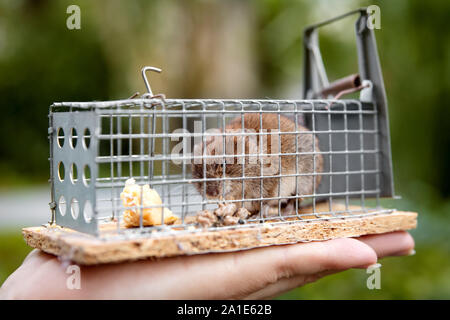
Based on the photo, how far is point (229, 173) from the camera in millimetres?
2943

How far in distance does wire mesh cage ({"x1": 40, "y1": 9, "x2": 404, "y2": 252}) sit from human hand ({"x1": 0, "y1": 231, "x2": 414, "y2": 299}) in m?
0.16

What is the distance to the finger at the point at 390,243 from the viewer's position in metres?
2.93

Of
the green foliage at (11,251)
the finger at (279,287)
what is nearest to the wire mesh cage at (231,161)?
the finger at (279,287)

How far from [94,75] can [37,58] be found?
1567 millimetres

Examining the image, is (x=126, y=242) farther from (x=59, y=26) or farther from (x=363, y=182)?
(x=59, y=26)

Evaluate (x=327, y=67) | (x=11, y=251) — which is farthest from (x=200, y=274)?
(x=327, y=67)

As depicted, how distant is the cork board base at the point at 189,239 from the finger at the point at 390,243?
70mm

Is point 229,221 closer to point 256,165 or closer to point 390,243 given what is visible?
point 256,165

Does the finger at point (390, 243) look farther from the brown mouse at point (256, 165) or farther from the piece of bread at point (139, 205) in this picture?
the piece of bread at point (139, 205)

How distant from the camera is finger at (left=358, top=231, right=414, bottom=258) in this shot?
2.93 meters

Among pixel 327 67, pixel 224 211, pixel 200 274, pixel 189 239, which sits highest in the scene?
pixel 327 67

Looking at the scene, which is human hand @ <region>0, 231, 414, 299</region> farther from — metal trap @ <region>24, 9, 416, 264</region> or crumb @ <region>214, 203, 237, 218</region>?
crumb @ <region>214, 203, 237, 218</region>

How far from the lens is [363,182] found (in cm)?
322

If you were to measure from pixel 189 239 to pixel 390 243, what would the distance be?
53.3 inches
